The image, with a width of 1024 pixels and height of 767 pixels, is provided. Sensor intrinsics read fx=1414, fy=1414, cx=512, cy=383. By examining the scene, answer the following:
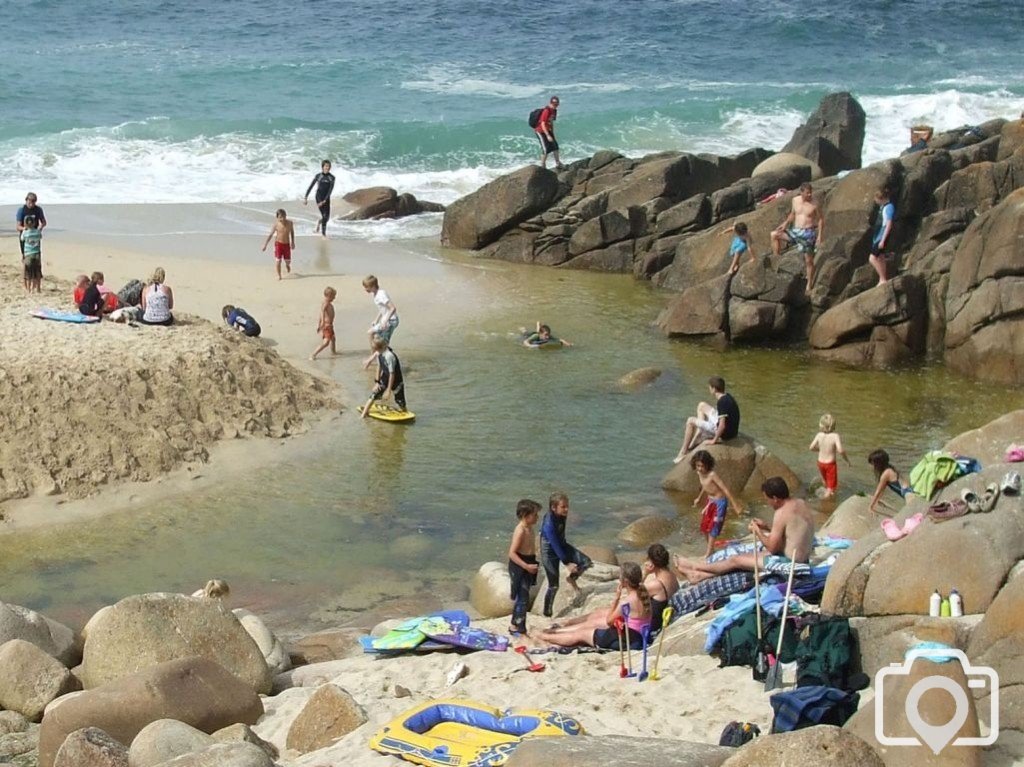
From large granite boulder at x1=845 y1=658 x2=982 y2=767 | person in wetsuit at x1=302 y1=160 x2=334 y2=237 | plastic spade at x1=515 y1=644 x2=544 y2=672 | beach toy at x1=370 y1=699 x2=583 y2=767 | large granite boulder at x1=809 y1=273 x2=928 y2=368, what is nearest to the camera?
large granite boulder at x1=845 y1=658 x2=982 y2=767

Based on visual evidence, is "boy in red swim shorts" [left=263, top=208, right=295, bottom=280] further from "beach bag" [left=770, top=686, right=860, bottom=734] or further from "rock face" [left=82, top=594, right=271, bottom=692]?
"beach bag" [left=770, top=686, right=860, bottom=734]

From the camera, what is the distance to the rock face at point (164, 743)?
386 inches

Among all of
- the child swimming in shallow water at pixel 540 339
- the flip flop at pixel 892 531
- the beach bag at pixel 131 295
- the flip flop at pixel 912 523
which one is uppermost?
the beach bag at pixel 131 295

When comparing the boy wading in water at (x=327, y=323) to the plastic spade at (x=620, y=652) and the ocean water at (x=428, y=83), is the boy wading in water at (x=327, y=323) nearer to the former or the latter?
the ocean water at (x=428, y=83)

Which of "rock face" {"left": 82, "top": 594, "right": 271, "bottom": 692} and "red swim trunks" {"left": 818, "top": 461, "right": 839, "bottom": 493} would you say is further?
"red swim trunks" {"left": 818, "top": 461, "right": 839, "bottom": 493}

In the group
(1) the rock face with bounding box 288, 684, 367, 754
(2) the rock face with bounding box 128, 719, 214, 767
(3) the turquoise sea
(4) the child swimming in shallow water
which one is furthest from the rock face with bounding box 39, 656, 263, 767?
(4) the child swimming in shallow water

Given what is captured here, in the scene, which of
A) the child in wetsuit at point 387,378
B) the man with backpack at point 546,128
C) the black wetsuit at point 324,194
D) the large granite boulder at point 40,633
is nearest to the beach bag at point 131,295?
the child in wetsuit at point 387,378

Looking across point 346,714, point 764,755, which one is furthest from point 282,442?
point 764,755

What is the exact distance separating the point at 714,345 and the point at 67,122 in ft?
84.0

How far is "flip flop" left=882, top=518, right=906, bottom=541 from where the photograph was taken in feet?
35.9

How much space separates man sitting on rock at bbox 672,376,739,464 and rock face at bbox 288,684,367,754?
26.1ft

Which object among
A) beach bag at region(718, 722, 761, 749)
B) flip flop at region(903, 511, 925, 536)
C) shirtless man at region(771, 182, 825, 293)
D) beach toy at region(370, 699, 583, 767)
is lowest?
beach toy at region(370, 699, 583, 767)

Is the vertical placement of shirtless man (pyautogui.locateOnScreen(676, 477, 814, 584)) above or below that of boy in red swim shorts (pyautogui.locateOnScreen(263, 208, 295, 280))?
below

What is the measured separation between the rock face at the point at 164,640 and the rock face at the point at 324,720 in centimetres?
122
